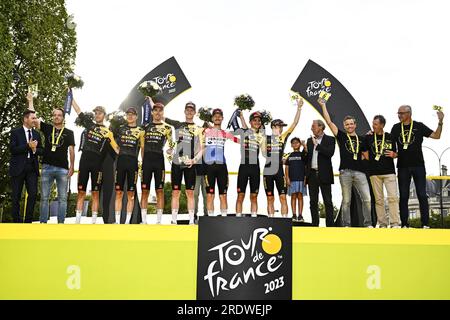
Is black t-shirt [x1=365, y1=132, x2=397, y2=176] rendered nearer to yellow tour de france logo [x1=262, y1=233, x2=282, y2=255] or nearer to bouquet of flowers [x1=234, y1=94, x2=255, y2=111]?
bouquet of flowers [x1=234, y1=94, x2=255, y2=111]

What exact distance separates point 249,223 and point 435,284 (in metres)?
2.04

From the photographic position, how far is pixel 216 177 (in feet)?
19.8

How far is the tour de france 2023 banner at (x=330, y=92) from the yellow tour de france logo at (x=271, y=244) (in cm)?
326

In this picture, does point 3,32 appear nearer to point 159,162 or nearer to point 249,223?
point 159,162

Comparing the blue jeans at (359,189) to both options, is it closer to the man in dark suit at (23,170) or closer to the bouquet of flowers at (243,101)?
the bouquet of flowers at (243,101)

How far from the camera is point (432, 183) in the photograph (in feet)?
26.2

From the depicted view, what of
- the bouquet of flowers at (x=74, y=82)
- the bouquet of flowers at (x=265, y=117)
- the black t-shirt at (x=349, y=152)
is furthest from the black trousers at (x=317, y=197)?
the bouquet of flowers at (x=74, y=82)

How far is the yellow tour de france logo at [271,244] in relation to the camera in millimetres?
4586

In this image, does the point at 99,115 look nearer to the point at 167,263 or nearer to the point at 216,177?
the point at 216,177

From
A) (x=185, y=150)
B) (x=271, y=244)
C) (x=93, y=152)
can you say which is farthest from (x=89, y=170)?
(x=271, y=244)

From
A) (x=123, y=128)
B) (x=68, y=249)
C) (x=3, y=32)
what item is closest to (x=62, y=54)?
(x=3, y=32)

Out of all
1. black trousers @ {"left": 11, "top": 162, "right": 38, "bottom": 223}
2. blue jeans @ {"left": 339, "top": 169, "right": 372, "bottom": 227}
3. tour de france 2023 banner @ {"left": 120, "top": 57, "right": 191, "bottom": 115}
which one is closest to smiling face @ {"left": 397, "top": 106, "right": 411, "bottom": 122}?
blue jeans @ {"left": 339, "top": 169, "right": 372, "bottom": 227}

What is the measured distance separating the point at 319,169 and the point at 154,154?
2198 mm

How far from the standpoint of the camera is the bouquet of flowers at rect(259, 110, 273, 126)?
6553 millimetres
